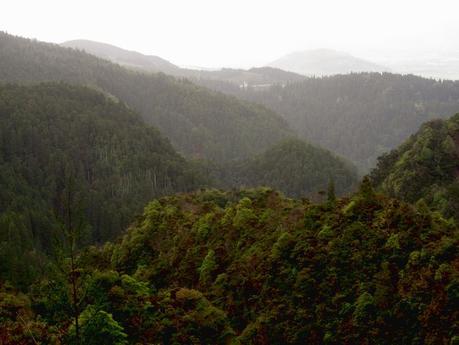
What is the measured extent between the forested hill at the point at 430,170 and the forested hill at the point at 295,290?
24774mm

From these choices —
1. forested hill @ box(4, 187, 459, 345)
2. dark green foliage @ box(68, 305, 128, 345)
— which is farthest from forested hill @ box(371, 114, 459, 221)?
dark green foliage @ box(68, 305, 128, 345)

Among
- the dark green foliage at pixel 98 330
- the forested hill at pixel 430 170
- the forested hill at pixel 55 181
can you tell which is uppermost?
the forested hill at pixel 430 170

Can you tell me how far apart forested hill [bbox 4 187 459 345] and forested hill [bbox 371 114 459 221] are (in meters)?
24.8

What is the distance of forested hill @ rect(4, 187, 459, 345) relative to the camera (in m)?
26.4

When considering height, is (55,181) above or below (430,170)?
below

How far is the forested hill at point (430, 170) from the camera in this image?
2325 inches

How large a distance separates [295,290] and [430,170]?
1609 inches

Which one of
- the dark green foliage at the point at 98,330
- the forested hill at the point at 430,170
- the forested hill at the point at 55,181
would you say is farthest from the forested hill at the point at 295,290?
the forested hill at the point at 55,181

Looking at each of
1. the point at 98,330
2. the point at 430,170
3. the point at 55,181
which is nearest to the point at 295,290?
the point at 98,330

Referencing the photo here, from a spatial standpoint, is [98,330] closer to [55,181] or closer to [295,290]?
[295,290]

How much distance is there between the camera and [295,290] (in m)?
32.3

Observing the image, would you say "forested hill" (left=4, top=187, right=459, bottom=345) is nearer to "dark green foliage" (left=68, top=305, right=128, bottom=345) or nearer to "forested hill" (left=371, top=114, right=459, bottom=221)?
"dark green foliage" (left=68, top=305, right=128, bottom=345)

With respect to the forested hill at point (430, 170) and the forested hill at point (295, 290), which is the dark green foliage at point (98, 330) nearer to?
the forested hill at point (295, 290)

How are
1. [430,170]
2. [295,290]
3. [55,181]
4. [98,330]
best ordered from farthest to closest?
[55,181] < [430,170] < [295,290] < [98,330]
